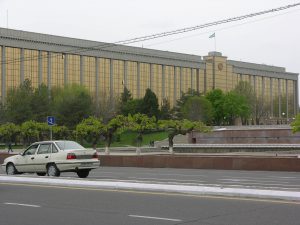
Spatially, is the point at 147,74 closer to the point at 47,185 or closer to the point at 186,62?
the point at 186,62

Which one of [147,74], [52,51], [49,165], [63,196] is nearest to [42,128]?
[49,165]

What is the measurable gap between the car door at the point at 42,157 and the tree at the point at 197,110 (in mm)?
81387

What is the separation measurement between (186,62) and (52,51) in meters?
44.3

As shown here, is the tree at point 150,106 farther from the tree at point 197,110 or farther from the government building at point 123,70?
the government building at point 123,70

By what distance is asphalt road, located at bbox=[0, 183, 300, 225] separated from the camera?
1070 cm

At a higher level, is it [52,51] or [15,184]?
[52,51]

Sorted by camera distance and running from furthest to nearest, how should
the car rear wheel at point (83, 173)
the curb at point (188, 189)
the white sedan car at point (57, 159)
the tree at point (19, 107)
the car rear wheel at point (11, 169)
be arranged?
1. the tree at point (19, 107)
2. the car rear wheel at point (11, 169)
3. the car rear wheel at point (83, 173)
4. the white sedan car at point (57, 159)
5. the curb at point (188, 189)

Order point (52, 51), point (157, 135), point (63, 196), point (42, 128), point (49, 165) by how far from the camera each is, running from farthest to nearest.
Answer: point (52, 51) < point (157, 135) < point (42, 128) < point (49, 165) < point (63, 196)

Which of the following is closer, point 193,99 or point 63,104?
point 63,104

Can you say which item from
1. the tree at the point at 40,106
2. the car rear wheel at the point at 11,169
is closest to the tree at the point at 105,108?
the tree at the point at 40,106

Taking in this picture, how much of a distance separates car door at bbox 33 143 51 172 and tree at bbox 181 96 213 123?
81.4 meters

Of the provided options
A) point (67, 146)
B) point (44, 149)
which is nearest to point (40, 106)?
point (44, 149)

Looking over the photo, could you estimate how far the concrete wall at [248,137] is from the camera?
64.8 metres

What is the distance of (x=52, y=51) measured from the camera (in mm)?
116688
